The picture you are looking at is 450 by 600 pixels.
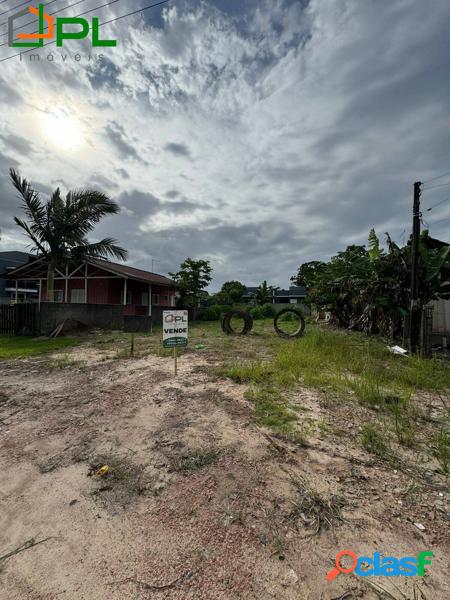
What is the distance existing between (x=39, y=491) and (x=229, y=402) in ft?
8.04

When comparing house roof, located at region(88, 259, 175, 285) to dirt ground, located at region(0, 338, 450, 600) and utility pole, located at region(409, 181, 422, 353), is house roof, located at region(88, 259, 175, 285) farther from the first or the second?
utility pole, located at region(409, 181, 422, 353)

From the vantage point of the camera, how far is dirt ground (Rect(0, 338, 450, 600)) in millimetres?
1414

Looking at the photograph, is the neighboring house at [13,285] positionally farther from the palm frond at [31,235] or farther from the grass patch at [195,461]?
the grass patch at [195,461]

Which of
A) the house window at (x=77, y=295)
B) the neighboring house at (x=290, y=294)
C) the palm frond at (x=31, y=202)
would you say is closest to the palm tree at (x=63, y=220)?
the palm frond at (x=31, y=202)

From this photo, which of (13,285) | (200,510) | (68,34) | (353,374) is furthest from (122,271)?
(13,285)

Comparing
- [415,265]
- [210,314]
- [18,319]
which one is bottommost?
[18,319]

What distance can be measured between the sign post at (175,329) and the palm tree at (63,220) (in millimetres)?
8634

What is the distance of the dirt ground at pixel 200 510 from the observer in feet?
4.64

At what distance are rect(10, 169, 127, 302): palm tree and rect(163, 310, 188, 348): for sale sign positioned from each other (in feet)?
28.3

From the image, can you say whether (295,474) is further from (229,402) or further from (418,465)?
(229,402)

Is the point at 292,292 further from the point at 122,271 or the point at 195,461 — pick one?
the point at 195,461

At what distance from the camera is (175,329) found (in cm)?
588

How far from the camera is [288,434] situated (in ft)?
9.77

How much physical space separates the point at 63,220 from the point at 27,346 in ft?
18.8
